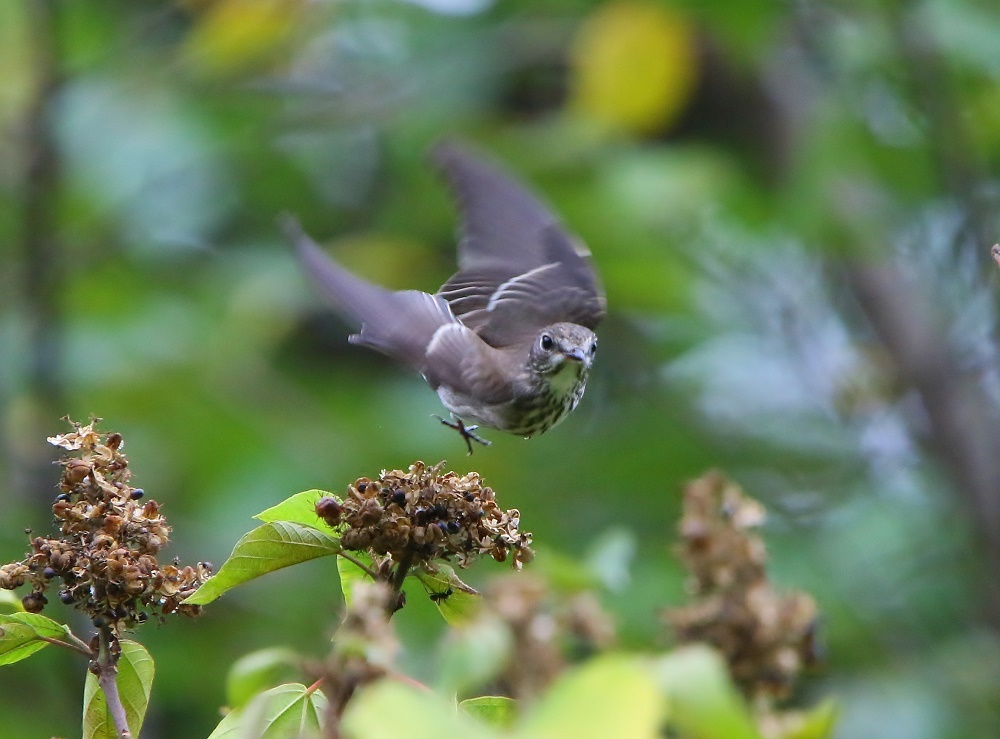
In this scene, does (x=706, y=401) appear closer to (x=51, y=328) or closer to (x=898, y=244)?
(x=898, y=244)

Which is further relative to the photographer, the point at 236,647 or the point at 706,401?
the point at 706,401

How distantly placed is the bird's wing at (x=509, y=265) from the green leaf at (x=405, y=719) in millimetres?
3168

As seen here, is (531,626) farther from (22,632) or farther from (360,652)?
Result: (22,632)

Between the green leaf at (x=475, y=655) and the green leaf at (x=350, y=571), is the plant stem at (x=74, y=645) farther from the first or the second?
the green leaf at (x=475, y=655)

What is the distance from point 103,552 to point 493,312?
228 cm

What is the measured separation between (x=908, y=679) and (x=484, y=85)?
13.9ft

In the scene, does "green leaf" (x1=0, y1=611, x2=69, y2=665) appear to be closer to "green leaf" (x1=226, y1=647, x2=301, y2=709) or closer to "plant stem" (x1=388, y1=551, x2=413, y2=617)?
"green leaf" (x1=226, y1=647, x2=301, y2=709)

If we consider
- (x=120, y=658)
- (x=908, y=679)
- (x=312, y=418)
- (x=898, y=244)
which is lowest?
(x=120, y=658)

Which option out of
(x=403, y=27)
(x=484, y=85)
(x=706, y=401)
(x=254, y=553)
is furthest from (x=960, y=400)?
(x=254, y=553)

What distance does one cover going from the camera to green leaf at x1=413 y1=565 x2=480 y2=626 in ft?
8.51

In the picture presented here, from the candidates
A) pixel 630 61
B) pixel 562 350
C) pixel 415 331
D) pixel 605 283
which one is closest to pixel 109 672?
pixel 415 331

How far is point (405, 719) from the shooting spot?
1.29 m

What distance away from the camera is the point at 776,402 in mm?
8688

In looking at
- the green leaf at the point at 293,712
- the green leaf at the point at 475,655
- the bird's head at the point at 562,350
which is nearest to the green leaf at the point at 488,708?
the green leaf at the point at 293,712
